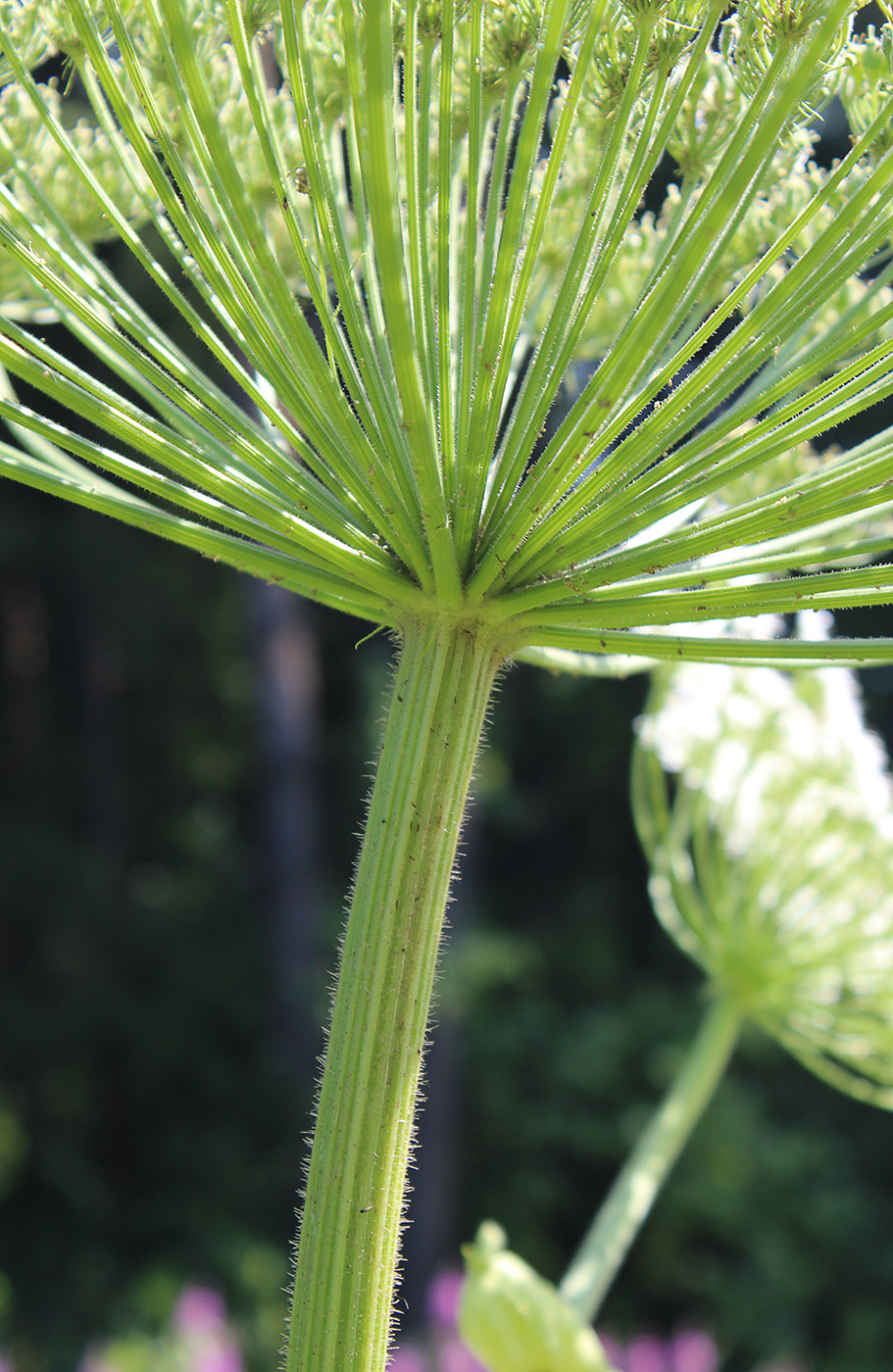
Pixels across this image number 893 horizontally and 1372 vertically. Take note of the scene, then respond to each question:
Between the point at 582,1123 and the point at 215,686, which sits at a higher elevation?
the point at 215,686

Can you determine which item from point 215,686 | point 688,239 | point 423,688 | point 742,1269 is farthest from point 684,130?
point 215,686

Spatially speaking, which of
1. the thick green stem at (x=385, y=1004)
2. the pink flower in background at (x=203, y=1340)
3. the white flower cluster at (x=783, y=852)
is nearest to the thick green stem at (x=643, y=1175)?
the white flower cluster at (x=783, y=852)

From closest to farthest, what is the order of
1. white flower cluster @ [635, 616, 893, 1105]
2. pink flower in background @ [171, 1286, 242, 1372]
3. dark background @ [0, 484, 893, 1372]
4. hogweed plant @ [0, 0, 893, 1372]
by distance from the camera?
hogweed plant @ [0, 0, 893, 1372], white flower cluster @ [635, 616, 893, 1105], pink flower in background @ [171, 1286, 242, 1372], dark background @ [0, 484, 893, 1372]

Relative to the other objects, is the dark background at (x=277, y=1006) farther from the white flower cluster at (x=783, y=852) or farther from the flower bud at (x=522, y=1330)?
the flower bud at (x=522, y=1330)

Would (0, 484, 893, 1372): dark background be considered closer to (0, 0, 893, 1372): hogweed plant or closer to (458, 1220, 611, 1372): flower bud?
(458, 1220, 611, 1372): flower bud

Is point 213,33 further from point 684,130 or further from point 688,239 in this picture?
point 688,239

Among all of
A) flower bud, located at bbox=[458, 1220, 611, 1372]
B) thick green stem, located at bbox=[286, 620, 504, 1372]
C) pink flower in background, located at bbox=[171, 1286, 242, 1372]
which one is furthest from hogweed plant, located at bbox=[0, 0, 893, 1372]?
pink flower in background, located at bbox=[171, 1286, 242, 1372]

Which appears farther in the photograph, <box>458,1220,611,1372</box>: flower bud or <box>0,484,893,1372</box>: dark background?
<box>0,484,893,1372</box>: dark background
